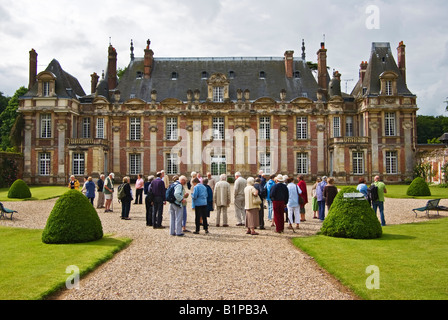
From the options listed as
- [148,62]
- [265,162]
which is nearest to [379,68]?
[265,162]

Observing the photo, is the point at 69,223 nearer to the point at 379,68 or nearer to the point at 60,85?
the point at 60,85

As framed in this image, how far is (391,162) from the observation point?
2884 centimetres

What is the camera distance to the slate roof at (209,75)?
102 ft

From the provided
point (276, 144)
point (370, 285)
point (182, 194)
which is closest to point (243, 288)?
point (370, 285)

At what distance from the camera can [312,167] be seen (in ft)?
98.8

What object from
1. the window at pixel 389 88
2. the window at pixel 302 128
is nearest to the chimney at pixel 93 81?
the window at pixel 302 128

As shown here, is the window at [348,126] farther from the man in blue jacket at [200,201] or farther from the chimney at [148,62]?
the man in blue jacket at [200,201]

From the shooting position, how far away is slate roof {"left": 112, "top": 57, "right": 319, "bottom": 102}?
3111 cm

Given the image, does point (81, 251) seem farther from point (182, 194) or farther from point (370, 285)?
point (370, 285)

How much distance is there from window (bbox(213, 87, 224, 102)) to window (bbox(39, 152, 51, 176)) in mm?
12920

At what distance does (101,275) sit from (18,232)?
496 cm

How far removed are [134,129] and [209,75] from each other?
7.50 meters

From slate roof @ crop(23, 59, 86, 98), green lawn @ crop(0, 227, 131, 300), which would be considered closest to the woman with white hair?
green lawn @ crop(0, 227, 131, 300)

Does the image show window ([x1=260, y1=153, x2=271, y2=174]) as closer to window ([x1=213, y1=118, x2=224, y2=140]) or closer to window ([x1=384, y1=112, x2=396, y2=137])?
window ([x1=213, y1=118, x2=224, y2=140])
